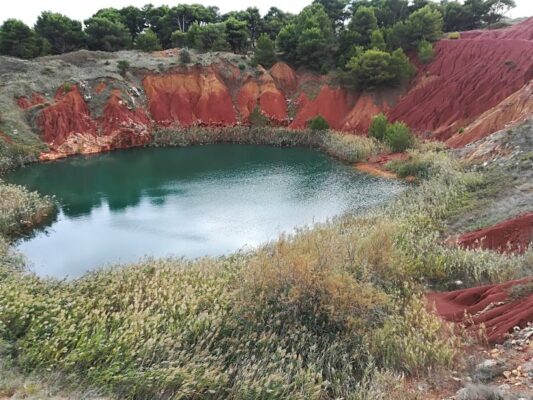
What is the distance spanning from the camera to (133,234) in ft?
66.4

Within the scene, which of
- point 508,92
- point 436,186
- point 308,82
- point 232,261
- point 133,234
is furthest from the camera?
point 308,82

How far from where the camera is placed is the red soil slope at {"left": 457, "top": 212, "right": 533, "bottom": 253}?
14.4 metres

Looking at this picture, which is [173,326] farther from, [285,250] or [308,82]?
[308,82]

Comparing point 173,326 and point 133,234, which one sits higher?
point 173,326

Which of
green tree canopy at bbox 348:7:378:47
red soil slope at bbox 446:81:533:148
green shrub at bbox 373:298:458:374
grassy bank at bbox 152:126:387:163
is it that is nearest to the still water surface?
grassy bank at bbox 152:126:387:163

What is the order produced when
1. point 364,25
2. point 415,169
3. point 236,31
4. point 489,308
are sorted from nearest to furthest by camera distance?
point 489,308
point 415,169
point 364,25
point 236,31

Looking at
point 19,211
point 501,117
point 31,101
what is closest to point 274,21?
point 31,101

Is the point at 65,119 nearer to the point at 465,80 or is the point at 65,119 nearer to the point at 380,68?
the point at 380,68

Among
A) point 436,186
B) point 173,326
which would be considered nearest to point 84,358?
point 173,326

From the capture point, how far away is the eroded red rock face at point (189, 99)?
148 feet

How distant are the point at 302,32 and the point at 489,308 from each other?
141 ft

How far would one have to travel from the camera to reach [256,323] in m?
9.73

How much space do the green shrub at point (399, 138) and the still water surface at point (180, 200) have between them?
410cm

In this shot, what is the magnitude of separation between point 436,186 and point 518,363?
601 inches
